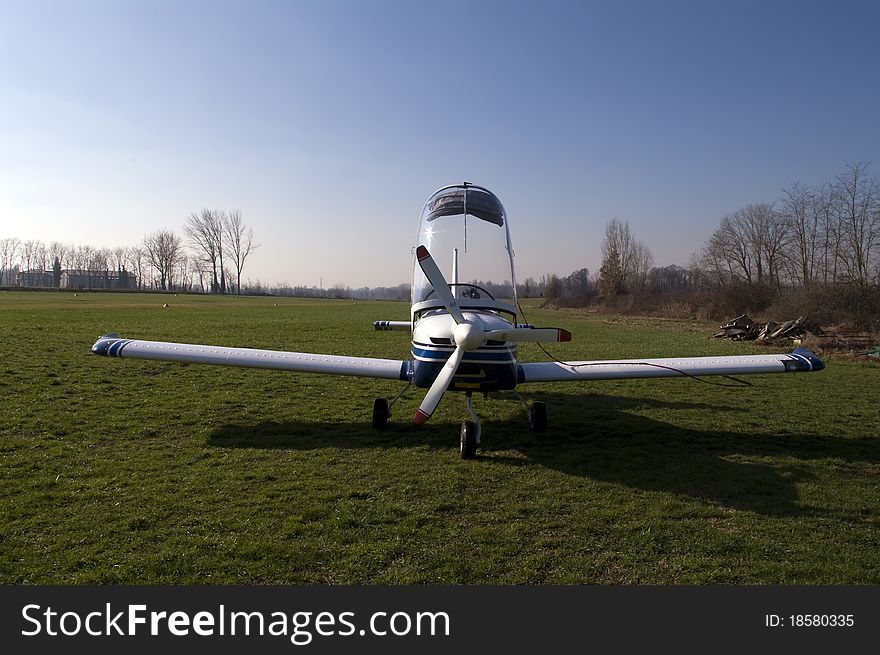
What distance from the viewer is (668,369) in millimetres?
7668

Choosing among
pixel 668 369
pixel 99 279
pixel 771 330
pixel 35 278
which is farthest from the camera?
pixel 99 279

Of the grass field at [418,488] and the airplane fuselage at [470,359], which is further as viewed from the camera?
the airplane fuselage at [470,359]

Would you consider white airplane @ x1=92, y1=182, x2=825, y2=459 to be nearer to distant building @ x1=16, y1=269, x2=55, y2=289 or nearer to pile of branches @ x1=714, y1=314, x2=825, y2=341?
pile of branches @ x1=714, y1=314, x2=825, y2=341

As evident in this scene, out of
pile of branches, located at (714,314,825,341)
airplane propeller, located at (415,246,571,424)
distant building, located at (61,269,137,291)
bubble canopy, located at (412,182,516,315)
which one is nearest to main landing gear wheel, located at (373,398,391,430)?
bubble canopy, located at (412,182,516,315)

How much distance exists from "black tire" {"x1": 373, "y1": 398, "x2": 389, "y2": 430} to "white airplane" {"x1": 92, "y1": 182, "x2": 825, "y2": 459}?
0.01 m

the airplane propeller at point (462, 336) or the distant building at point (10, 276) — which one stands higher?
the distant building at point (10, 276)

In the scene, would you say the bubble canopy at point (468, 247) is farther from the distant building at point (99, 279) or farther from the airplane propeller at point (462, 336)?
the distant building at point (99, 279)

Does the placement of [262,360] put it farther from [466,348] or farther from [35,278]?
[35,278]

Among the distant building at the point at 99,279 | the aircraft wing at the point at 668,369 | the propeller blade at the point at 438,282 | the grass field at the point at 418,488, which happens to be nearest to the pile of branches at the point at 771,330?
the grass field at the point at 418,488

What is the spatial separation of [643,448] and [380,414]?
12.3ft

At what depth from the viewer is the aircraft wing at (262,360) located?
7.78 metres

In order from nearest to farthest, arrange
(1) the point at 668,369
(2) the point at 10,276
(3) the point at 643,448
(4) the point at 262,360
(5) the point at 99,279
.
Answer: (3) the point at 643,448 → (1) the point at 668,369 → (4) the point at 262,360 → (5) the point at 99,279 → (2) the point at 10,276

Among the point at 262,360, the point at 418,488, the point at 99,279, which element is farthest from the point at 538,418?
the point at 99,279

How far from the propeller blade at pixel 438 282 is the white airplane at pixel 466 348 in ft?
0.04
